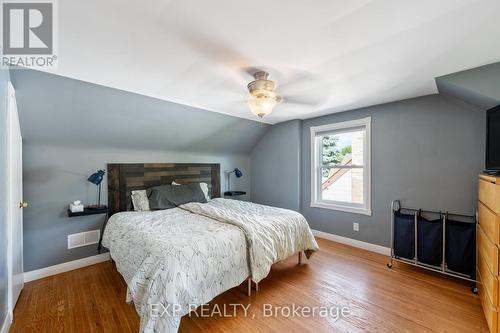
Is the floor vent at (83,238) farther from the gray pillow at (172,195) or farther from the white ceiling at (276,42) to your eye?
the white ceiling at (276,42)

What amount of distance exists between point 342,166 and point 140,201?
3280 millimetres

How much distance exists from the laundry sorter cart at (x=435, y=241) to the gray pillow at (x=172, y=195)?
286 cm

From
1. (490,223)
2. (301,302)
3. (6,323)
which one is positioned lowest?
(301,302)

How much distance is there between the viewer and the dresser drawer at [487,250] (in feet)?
5.17

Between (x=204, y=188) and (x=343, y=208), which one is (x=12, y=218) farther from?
(x=343, y=208)

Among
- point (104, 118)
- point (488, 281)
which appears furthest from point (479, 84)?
point (104, 118)

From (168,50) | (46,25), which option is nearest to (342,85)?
(168,50)

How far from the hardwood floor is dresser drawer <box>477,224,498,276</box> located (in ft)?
1.64

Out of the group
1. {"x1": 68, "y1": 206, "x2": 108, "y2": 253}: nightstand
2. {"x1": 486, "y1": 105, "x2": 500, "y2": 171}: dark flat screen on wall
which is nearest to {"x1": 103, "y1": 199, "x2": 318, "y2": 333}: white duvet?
{"x1": 68, "y1": 206, "x2": 108, "y2": 253}: nightstand

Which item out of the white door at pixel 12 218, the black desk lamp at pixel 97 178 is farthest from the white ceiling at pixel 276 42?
the black desk lamp at pixel 97 178

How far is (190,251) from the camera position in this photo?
68.2 inches

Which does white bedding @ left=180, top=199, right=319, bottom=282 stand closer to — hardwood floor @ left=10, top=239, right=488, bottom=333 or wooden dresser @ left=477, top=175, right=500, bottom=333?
hardwood floor @ left=10, top=239, right=488, bottom=333

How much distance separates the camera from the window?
3363 millimetres

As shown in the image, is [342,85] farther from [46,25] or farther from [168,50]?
[46,25]
